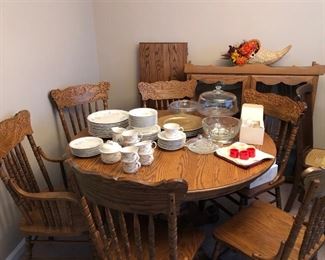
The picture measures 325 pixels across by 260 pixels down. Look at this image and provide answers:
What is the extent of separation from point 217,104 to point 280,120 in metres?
0.45

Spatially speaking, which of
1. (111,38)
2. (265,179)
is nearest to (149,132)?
(265,179)

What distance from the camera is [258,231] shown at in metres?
1.50

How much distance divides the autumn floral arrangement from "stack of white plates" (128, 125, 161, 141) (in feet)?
3.70

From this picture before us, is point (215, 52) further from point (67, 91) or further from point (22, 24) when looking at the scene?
point (22, 24)

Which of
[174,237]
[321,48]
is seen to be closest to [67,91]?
[174,237]

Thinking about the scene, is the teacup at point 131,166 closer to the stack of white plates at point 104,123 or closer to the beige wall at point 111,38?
the stack of white plates at point 104,123

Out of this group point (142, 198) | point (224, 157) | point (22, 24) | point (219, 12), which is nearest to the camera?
point (142, 198)

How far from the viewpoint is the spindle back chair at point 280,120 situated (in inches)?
72.9

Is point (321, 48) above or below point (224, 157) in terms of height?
above

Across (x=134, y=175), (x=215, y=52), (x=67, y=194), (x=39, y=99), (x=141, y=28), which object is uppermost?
(x=141, y=28)

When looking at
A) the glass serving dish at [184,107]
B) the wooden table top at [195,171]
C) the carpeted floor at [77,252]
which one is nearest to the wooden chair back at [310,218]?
the wooden table top at [195,171]

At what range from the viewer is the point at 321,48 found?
2.50 metres

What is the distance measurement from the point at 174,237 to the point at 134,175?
1.27 feet

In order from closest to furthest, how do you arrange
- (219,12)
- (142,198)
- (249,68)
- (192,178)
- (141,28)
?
(142,198) < (192,178) < (249,68) < (219,12) < (141,28)
